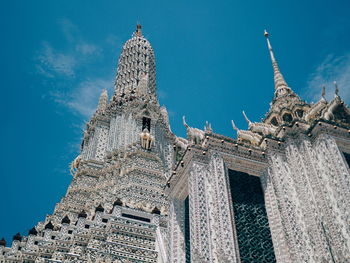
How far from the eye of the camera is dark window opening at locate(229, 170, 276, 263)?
16094 millimetres

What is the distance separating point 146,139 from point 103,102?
10165 mm

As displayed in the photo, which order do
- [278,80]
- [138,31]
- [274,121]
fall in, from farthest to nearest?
1. [138,31]
2. [278,80]
3. [274,121]

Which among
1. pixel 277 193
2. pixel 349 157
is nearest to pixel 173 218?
pixel 277 193

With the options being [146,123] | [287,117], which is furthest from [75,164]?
[287,117]

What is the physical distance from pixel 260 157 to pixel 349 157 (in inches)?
145

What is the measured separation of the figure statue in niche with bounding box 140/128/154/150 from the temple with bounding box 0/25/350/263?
3694 mm

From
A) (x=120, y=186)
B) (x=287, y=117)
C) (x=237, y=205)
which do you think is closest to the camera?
(x=237, y=205)

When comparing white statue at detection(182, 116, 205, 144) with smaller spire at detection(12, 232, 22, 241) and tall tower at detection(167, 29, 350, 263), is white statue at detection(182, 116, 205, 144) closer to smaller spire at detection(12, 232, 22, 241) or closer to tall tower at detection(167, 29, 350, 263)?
tall tower at detection(167, 29, 350, 263)

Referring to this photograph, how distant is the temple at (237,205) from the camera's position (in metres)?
15.5

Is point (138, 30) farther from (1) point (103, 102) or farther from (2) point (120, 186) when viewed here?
(2) point (120, 186)

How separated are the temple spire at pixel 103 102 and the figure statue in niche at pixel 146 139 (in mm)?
7561

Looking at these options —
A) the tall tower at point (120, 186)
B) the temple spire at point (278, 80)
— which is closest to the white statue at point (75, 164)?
the tall tower at point (120, 186)

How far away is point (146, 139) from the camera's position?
112ft

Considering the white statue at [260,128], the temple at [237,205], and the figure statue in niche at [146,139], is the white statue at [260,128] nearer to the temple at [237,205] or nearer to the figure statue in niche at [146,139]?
the temple at [237,205]
